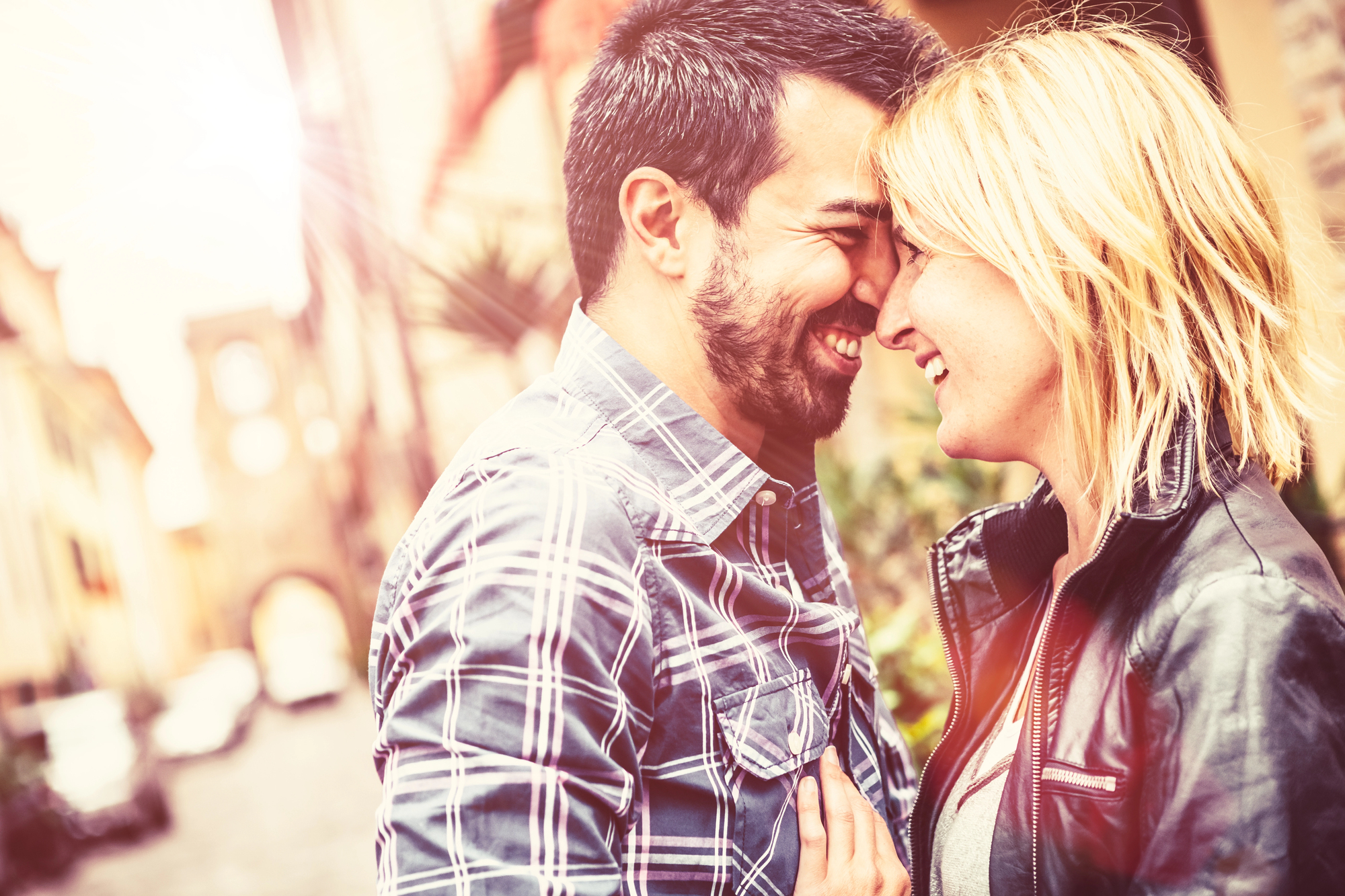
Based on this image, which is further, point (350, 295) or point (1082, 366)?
point (350, 295)

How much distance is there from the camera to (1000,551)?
187cm

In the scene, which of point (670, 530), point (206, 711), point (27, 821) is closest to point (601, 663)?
point (670, 530)

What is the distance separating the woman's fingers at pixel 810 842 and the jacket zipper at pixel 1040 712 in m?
0.31

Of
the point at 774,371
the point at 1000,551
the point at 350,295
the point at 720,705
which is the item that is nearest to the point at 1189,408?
the point at 1000,551

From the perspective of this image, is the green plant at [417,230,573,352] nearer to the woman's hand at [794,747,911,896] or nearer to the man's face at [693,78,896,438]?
the man's face at [693,78,896,438]

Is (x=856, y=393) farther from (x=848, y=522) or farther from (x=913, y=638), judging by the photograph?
(x=913, y=638)

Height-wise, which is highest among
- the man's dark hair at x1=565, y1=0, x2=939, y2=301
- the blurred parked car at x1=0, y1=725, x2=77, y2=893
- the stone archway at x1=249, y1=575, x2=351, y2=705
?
the man's dark hair at x1=565, y1=0, x2=939, y2=301

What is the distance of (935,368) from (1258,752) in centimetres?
82

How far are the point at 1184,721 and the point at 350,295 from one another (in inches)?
656

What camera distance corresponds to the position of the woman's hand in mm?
1399

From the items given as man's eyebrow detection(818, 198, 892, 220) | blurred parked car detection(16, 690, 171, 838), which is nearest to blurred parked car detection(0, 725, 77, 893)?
blurred parked car detection(16, 690, 171, 838)

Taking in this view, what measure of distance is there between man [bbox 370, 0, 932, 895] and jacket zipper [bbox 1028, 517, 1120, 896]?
0.33 meters

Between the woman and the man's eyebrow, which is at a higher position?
the man's eyebrow

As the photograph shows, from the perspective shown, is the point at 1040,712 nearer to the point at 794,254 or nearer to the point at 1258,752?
the point at 1258,752
